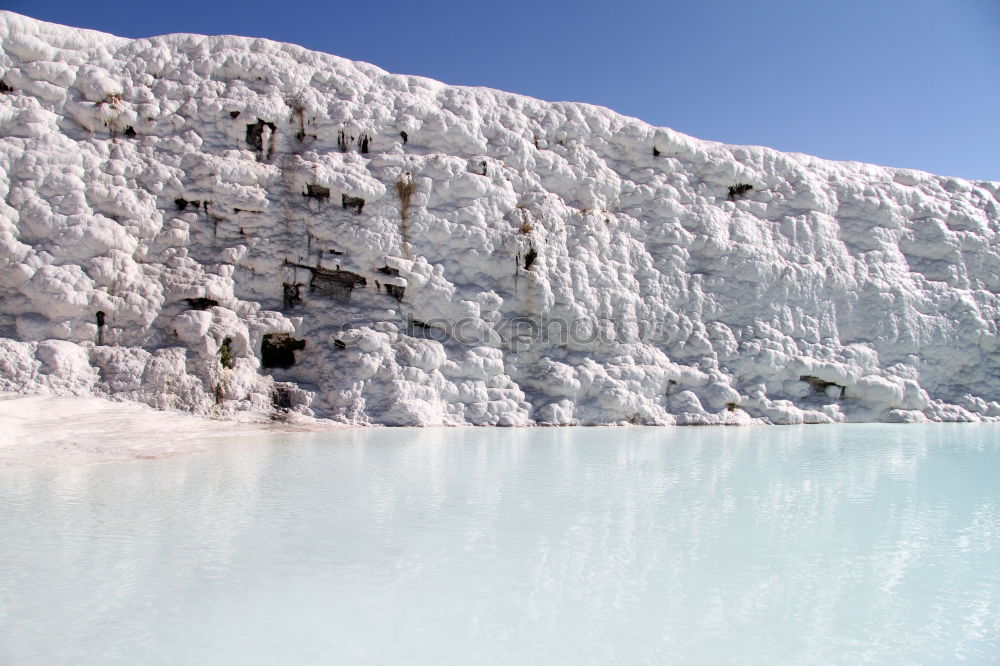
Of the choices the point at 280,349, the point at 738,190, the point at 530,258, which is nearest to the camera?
the point at 280,349

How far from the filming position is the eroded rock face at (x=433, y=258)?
32.3 feet

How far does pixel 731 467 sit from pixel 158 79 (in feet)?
36.2

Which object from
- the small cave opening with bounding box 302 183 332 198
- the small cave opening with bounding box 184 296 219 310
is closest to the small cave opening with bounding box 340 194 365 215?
the small cave opening with bounding box 302 183 332 198

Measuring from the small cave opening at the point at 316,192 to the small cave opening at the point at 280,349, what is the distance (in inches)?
98.5

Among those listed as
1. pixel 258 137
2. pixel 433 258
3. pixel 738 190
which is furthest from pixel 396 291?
pixel 738 190

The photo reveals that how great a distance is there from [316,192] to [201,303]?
269 centimetres

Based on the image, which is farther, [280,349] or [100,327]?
[280,349]

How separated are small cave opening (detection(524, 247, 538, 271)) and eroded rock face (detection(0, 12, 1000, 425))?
0.04 m

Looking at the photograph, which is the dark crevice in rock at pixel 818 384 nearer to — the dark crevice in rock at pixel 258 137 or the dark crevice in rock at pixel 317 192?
the dark crevice in rock at pixel 317 192

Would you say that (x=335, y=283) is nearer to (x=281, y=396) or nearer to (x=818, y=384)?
(x=281, y=396)

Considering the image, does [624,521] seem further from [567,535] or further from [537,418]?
[537,418]

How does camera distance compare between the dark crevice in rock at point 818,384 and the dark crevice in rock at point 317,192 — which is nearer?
the dark crevice in rock at point 317,192

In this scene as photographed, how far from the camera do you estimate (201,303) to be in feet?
33.8
